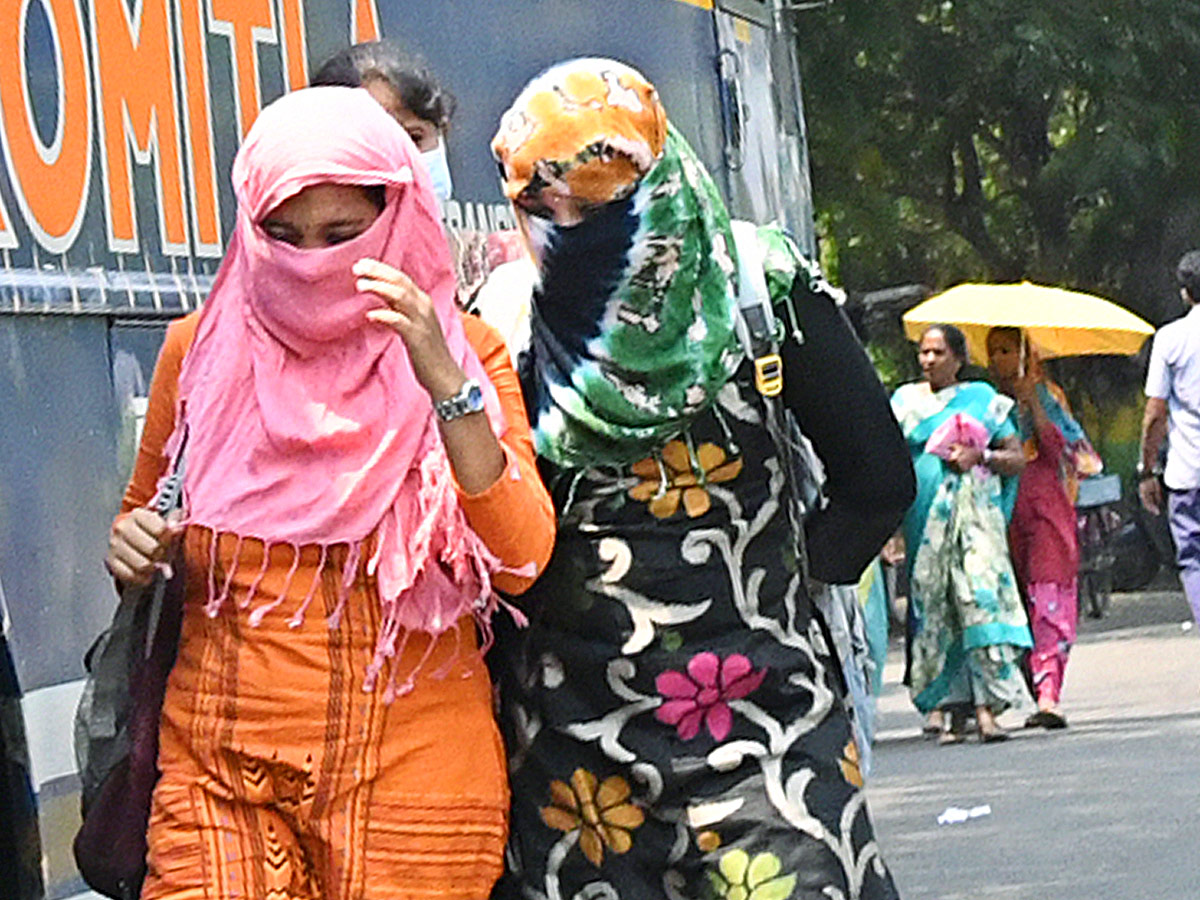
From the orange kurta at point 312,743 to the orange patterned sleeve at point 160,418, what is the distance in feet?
0.49

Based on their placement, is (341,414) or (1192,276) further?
(1192,276)

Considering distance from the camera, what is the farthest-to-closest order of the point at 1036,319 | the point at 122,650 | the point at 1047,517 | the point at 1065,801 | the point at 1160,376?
the point at 1036,319, the point at 1047,517, the point at 1160,376, the point at 1065,801, the point at 122,650

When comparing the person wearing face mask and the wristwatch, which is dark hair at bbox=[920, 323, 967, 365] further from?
the wristwatch

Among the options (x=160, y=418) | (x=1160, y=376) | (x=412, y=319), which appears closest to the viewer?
(x=412, y=319)

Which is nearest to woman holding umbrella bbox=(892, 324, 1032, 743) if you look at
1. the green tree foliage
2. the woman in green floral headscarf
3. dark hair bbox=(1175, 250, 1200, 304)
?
dark hair bbox=(1175, 250, 1200, 304)

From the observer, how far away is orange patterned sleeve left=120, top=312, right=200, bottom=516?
12.2ft

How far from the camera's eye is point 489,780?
3.67 metres

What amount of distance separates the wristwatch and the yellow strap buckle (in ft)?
1.63

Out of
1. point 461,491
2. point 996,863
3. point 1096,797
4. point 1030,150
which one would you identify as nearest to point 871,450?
point 461,491

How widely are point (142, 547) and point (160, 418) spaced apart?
25 centimetres

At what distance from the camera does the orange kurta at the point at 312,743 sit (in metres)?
3.54

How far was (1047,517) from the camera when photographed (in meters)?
12.1

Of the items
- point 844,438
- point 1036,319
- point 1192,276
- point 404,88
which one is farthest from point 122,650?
point 1036,319

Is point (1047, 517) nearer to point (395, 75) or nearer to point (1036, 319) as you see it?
point (1036, 319)
